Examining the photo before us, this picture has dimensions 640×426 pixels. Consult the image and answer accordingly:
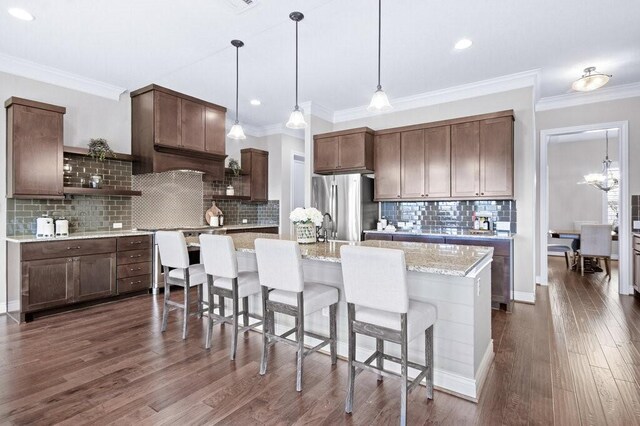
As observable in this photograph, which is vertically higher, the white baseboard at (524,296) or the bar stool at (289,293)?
the bar stool at (289,293)

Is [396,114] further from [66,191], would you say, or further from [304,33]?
[66,191]

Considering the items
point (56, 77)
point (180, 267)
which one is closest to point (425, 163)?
A: point (180, 267)

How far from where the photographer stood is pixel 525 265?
167 inches

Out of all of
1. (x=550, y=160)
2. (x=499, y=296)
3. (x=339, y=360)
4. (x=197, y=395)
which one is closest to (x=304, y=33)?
(x=339, y=360)

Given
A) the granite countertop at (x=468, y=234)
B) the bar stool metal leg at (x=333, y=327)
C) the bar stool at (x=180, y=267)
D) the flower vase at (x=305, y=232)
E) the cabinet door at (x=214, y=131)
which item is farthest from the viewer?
the cabinet door at (x=214, y=131)

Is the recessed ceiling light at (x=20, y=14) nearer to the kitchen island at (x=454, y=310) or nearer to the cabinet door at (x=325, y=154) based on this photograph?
the kitchen island at (x=454, y=310)

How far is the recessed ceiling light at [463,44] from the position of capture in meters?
3.41

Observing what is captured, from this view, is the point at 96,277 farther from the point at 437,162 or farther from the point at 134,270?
the point at 437,162

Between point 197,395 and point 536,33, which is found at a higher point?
point 536,33

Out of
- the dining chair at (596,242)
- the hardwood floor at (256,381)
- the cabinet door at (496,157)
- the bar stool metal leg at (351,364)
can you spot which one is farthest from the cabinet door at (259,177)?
the dining chair at (596,242)

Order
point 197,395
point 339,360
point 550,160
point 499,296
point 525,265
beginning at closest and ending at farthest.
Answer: point 197,395 < point 339,360 < point 499,296 < point 525,265 < point 550,160

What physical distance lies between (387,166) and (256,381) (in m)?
3.68

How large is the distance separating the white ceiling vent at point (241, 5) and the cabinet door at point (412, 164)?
9.32 feet

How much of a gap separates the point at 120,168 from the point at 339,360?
13.7 ft
